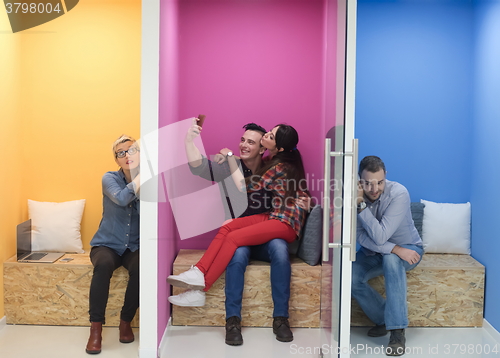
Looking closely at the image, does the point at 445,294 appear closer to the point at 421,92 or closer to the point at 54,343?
the point at 421,92

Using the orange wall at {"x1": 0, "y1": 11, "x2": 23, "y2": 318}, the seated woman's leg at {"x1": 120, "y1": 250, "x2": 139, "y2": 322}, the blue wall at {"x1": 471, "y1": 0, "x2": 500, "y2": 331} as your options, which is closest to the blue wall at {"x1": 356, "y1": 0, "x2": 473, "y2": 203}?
the blue wall at {"x1": 471, "y1": 0, "x2": 500, "y2": 331}

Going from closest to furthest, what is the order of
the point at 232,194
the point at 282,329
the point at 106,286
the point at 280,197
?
1. the point at 106,286
2. the point at 282,329
3. the point at 280,197
4. the point at 232,194

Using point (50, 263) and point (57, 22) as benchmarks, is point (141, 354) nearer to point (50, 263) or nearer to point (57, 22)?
point (50, 263)

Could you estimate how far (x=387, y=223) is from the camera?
3.05 metres

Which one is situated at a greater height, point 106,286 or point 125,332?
point 106,286

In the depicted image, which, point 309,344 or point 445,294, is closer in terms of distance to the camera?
point 309,344

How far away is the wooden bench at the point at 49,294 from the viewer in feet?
10.8

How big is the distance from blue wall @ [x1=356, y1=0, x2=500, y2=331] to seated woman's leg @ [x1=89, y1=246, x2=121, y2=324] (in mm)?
1978

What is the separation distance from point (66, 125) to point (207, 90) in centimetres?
109

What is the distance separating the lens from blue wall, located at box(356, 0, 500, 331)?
3713 mm

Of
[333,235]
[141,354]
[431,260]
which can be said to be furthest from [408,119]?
[141,354]

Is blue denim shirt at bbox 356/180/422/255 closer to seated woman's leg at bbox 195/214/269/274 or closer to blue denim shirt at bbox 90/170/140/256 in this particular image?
seated woman's leg at bbox 195/214/269/274

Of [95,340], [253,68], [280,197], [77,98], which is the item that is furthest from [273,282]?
[77,98]

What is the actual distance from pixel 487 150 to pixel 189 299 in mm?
2211
